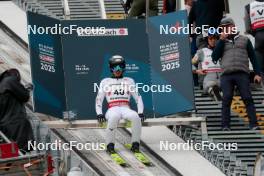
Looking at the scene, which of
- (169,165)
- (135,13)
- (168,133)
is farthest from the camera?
(135,13)

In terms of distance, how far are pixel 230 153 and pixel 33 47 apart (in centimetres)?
364

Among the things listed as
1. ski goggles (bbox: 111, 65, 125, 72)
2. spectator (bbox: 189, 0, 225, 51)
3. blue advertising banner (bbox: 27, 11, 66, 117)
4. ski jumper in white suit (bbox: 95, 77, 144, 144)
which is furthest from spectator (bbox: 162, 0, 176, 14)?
ski goggles (bbox: 111, 65, 125, 72)

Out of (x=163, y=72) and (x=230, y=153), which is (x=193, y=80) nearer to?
(x=163, y=72)

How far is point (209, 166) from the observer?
74.7 feet

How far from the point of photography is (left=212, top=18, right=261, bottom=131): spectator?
23.6 m

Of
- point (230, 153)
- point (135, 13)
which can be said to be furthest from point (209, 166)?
point (135, 13)

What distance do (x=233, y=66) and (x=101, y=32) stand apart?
2.44m

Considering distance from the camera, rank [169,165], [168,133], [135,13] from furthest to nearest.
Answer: [135,13] → [168,133] → [169,165]

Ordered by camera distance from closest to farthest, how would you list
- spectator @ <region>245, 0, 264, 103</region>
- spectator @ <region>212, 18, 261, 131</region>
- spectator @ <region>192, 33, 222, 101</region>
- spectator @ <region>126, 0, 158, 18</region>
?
spectator @ <region>212, 18, 261, 131</region> < spectator @ <region>192, 33, 222, 101</region> < spectator @ <region>245, 0, 264, 103</region> < spectator @ <region>126, 0, 158, 18</region>

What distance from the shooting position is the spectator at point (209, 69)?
24656 millimetres

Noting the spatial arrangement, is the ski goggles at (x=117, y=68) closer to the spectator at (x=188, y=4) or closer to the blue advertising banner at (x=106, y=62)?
the blue advertising banner at (x=106, y=62)

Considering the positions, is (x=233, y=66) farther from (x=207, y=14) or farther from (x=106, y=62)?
(x=207, y=14)

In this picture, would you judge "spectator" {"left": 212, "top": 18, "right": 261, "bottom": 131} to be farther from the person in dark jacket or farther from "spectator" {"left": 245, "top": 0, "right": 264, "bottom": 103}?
the person in dark jacket

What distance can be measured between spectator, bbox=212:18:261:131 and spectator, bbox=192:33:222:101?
2.17ft
